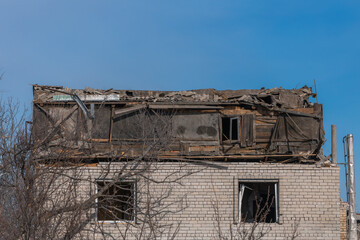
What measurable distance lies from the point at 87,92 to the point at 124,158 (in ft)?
7.97

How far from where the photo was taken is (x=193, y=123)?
49.5 ft

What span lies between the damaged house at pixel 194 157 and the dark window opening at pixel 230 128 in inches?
1.2

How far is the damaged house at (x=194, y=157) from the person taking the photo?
14.1m

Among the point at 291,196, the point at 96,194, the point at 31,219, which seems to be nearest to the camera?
the point at 31,219

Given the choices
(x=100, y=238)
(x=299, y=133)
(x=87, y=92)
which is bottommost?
(x=100, y=238)

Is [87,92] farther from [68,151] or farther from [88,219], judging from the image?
[88,219]

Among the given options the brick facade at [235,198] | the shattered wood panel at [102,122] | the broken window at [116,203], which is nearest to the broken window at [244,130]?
the brick facade at [235,198]

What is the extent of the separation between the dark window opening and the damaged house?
0.10ft

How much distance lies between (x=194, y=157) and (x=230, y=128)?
54.6 inches

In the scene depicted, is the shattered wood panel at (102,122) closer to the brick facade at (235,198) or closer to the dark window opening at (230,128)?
the brick facade at (235,198)

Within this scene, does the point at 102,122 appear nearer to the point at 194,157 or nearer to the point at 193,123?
the point at 193,123

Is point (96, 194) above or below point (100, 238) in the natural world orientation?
above

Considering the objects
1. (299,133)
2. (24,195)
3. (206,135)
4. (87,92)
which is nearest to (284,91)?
(299,133)

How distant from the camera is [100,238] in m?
14.2
